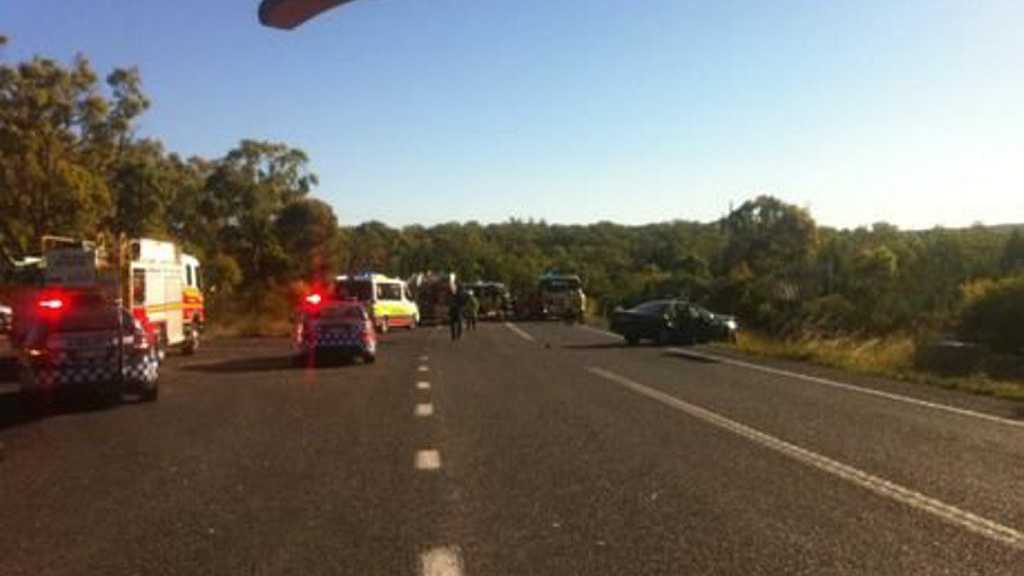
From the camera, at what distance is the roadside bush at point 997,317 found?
4000cm

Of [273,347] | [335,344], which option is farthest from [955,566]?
[273,347]

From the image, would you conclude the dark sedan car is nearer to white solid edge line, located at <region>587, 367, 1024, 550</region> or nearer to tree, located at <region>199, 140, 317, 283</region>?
white solid edge line, located at <region>587, 367, 1024, 550</region>

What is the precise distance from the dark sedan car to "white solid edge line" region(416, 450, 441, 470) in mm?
27150

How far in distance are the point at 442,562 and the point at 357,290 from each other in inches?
1592

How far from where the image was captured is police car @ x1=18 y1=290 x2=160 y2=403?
1938 cm

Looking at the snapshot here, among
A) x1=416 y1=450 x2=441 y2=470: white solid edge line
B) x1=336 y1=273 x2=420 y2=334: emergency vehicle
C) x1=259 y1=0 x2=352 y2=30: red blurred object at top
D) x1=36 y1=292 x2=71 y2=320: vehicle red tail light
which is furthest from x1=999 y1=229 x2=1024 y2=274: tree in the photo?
x1=259 y1=0 x2=352 y2=30: red blurred object at top

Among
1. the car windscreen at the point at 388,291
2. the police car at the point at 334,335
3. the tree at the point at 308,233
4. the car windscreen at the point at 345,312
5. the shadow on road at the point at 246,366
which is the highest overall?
the tree at the point at 308,233

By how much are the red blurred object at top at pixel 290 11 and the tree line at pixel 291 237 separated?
34617 millimetres

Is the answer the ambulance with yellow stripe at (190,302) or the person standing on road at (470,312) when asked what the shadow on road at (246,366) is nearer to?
the ambulance with yellow stripe at (190,302)

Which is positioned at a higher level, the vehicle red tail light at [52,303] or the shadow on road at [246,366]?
the vehicle red tail light at [52,303]

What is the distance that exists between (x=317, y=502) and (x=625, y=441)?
4715 millimetres

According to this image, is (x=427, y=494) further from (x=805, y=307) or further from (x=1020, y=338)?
(x=805, y=307)

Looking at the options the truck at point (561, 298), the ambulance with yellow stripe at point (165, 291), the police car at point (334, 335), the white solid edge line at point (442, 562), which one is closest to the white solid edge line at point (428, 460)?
the white solid edge line at point (442, 562)

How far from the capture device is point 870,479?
38.4ft
